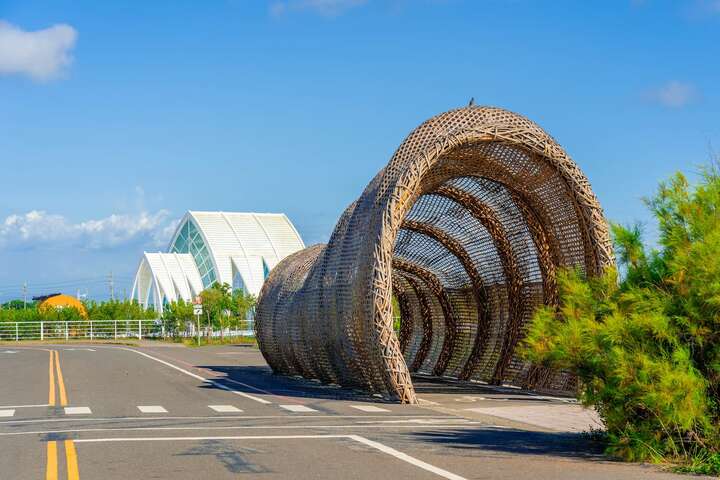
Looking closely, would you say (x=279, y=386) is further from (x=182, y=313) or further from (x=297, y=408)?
(x=182, y=313)

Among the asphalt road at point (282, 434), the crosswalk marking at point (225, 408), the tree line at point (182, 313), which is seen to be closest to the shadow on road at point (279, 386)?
the asphalt road at point (282, 434)

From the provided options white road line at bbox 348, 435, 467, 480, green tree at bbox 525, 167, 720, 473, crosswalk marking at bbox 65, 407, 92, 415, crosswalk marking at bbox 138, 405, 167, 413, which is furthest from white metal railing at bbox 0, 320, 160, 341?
green tree at bbox 525, 167, 720, 473

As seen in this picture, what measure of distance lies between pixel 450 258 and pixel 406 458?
52.4ft

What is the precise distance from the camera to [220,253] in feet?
293

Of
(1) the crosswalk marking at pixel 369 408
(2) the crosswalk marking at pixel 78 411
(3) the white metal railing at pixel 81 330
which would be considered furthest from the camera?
(3) the white metal railing at pixel 81 330

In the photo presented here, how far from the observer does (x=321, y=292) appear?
22312 mm

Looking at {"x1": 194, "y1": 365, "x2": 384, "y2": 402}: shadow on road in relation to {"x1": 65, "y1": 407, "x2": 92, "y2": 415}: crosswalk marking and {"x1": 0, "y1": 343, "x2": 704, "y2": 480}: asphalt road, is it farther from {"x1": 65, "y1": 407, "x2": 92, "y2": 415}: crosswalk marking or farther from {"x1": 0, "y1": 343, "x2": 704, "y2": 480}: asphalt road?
{"x1": 65, "y1": 407, "x2": 92, "y2": 415}: crosswalk marking

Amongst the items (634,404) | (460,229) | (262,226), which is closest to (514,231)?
(460,229)

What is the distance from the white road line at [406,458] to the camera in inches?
404

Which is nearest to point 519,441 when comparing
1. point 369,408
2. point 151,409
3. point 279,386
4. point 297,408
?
point 369,408

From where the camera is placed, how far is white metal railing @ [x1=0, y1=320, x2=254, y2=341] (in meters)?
74.4

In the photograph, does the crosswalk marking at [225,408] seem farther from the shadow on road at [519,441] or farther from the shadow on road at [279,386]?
the shadow on road at [519,441]

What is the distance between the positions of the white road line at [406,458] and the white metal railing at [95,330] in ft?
200

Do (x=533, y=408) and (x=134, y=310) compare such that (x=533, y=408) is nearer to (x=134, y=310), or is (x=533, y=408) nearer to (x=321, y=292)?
(x=321, y=292)
